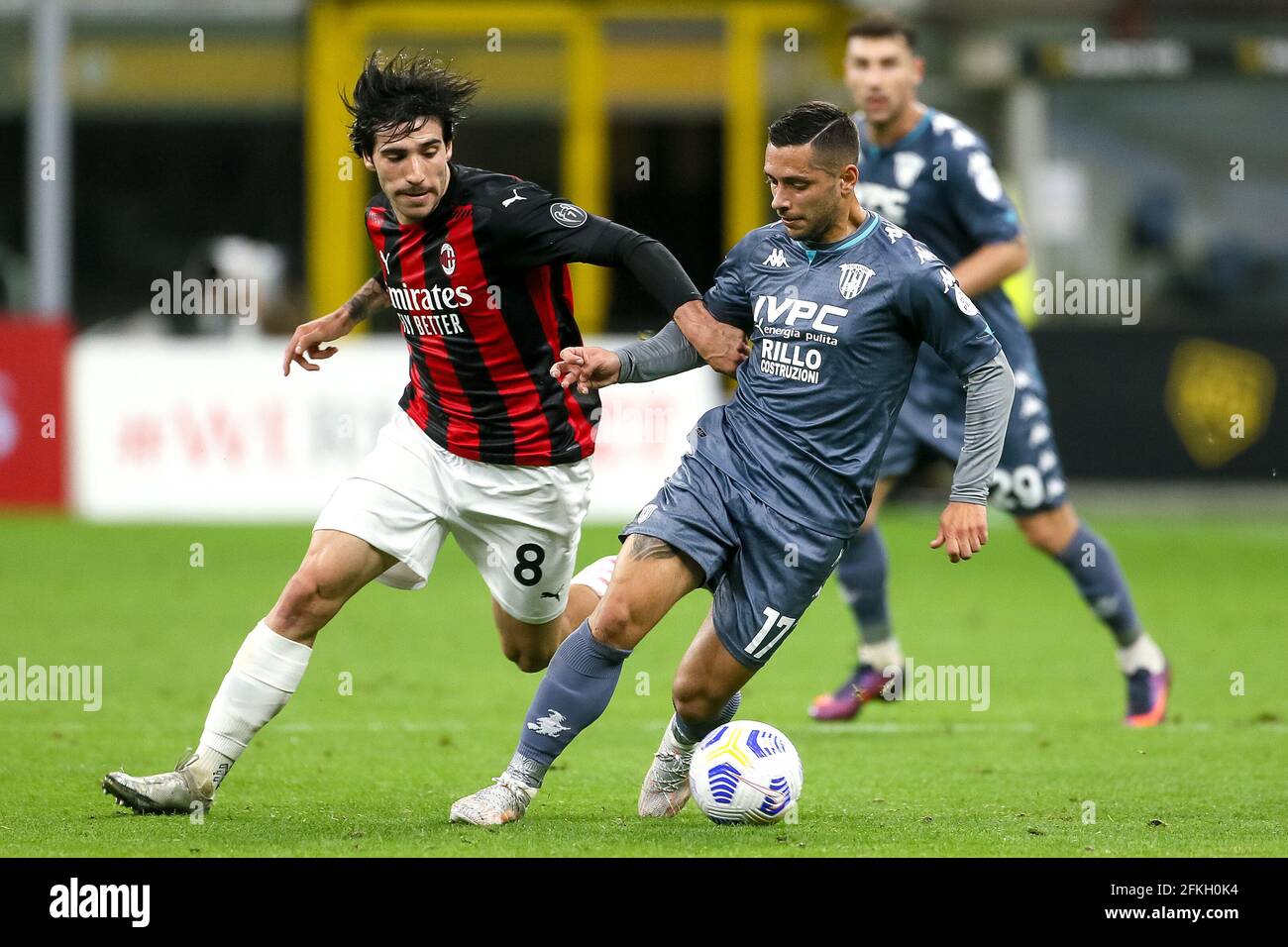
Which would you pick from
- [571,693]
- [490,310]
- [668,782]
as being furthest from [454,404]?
[668,782]

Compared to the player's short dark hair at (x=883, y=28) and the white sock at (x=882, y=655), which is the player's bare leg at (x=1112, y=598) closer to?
the white sock at (x=882, y=655)

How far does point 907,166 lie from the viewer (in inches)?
300

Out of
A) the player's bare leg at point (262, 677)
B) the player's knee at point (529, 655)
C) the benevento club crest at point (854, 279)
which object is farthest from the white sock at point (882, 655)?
the player's bare leg at point (262, 677)

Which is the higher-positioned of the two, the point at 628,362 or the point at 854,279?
the point at 854,279

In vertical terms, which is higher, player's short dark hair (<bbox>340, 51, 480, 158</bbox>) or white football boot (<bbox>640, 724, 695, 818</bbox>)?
player's short dark hair (<bbox>340, 51, 480, 158</bbox>)

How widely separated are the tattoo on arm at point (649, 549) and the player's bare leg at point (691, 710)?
0.87 ft

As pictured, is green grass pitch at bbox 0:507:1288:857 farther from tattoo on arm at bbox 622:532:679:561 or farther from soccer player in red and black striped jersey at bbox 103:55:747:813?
tattoo on arm at bbox 622:532:679:561

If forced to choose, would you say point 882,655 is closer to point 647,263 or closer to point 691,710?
point 691,710

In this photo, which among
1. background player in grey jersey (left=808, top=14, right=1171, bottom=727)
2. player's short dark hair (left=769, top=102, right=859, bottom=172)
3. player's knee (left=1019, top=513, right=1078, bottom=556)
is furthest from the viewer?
player's knee (left=1019, top=513, right=1078, bottom=556)

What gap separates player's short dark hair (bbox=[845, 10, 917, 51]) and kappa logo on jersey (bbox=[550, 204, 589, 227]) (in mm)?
2243

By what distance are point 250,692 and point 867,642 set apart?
3027 mm

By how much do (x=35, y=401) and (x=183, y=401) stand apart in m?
1.20

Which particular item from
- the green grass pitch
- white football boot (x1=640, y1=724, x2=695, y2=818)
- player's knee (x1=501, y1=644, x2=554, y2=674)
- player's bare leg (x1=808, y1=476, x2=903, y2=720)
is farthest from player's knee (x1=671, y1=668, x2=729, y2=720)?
player's bare leg (x1=808, y1=476, x2=903, y2=720)

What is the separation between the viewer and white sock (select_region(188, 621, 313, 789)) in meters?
5.63
